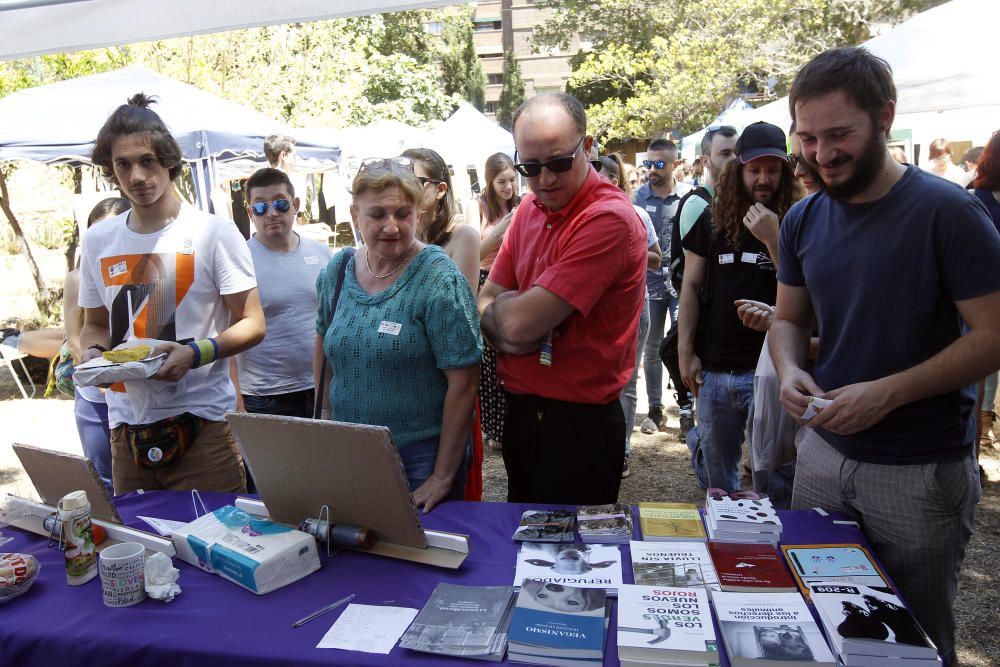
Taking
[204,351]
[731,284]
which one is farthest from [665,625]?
[731,284]

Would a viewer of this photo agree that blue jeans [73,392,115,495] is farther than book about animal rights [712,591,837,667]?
Yes

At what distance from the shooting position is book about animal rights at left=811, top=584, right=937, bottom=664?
125 cm

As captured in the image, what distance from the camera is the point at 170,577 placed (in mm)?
1582

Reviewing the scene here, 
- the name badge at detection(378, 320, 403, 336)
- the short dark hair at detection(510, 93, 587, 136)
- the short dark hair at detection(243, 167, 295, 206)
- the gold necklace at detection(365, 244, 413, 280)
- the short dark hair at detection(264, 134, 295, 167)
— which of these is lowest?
the name badge at detection(378, 320, 403, 336)

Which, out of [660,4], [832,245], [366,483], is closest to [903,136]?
[832,245]

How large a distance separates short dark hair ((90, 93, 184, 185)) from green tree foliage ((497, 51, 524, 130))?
47.1 meters

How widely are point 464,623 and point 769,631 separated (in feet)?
1.91

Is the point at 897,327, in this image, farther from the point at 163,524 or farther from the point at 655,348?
the point at 655,348

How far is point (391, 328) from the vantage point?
199cm

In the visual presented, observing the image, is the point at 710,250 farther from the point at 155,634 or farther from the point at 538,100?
the point at 155,634

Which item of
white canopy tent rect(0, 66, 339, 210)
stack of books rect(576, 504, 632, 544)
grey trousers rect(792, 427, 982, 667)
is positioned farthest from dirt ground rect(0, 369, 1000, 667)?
white canopy tent rect(0, 66, 339, 210)

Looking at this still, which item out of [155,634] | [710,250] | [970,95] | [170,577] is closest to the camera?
[155,634]

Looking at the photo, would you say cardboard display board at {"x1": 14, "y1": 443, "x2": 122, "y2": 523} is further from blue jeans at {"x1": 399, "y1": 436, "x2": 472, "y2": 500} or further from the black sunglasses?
the black sunglasses

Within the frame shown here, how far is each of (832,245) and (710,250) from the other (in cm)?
118
